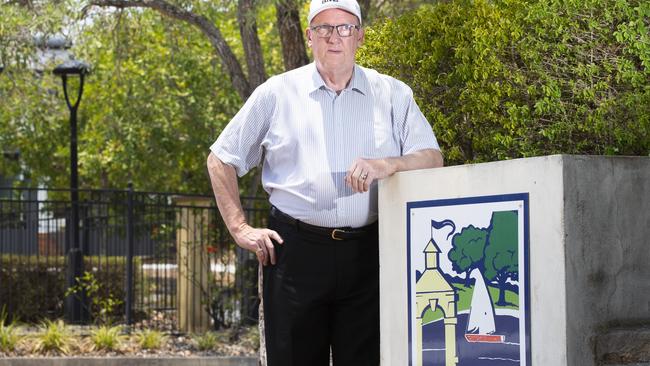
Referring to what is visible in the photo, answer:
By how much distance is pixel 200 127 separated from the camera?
70.0 ft

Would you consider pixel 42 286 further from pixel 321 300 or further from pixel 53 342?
pixel 321 300

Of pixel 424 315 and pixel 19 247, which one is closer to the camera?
pixel 424 315

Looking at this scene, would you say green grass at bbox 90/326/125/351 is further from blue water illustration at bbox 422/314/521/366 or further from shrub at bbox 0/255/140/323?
blue water illustration at bbox 422/314/521/366

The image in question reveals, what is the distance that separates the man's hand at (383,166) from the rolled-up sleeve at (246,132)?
1.43 ft

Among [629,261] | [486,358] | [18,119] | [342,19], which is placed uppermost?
[18,119]

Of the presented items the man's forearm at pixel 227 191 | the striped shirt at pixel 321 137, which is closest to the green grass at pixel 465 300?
the striped shirt at pixel 321 137

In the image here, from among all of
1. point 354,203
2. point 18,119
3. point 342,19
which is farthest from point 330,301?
point 18,119

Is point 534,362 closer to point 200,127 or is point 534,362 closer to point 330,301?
point 330,301

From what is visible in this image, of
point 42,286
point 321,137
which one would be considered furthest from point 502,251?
point 42,286

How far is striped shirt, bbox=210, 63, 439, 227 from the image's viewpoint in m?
4.07

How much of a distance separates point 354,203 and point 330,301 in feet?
1.24

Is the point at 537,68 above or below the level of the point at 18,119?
below

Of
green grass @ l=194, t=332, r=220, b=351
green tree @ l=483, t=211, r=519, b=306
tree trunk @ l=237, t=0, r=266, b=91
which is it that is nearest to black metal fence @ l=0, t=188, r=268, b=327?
green grass @ l=194, t=332, r=220, b=351

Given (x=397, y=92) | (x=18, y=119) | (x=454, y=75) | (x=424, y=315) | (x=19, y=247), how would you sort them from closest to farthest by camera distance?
(x=424, y=315) → (x=397, y=92) → (x=454, y=75) → (x=19, y=247) → (x=18, y=119)
